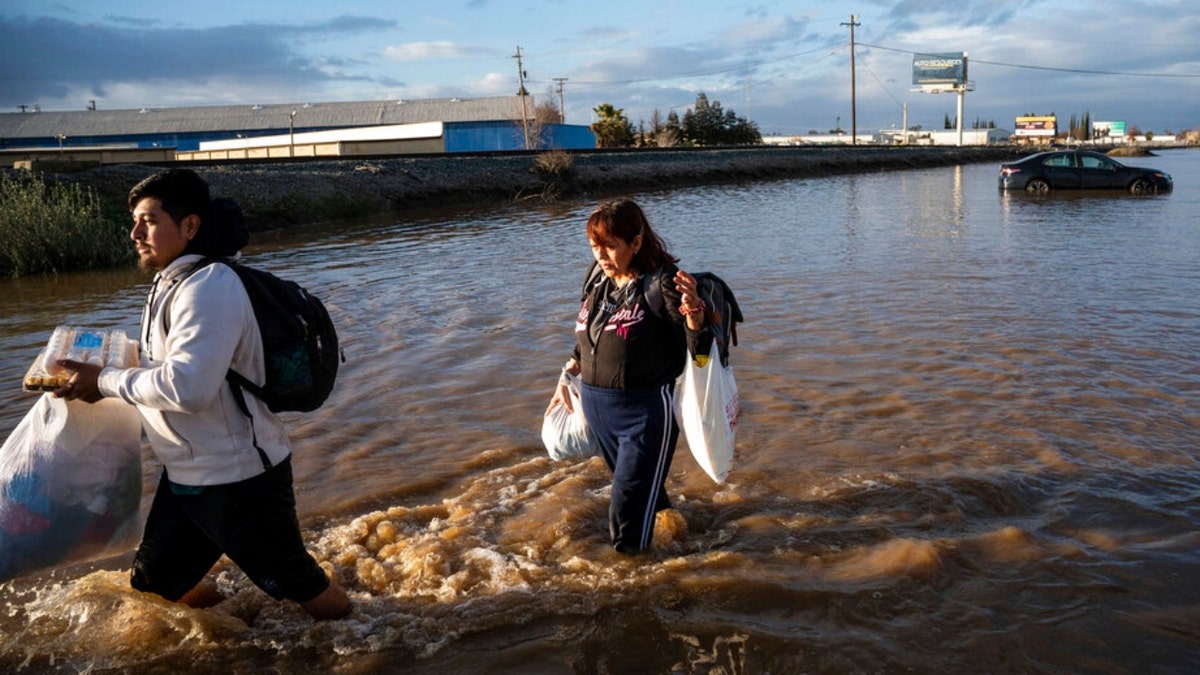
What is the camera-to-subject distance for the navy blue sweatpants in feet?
12.7

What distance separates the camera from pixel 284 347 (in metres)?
3.07

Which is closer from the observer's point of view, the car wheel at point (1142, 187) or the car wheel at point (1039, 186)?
the car wheel at point (1142, 187)

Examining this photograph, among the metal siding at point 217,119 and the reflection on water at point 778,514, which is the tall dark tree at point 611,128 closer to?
the metal siding at point 217,119

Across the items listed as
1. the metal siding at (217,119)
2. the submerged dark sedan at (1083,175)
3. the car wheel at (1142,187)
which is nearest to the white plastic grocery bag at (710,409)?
the submerged dark sedan at (1083,175)

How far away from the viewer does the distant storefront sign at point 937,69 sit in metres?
121

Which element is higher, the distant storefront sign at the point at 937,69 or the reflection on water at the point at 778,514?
the distant storefront sign at the point at 937,69

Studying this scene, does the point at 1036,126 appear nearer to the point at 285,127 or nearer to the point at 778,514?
the point at 285,127

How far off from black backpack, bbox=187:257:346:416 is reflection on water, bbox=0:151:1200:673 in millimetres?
1156

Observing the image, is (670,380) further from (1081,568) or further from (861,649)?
(1081,568)

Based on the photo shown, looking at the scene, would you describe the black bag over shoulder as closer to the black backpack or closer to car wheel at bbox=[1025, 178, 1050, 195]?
the black backpack

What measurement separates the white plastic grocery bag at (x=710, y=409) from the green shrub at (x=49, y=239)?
15.0 meters

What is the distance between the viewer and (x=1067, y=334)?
8.69m

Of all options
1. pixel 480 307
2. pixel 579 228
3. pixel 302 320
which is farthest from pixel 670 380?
pixel 579 228

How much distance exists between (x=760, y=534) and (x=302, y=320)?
2583mm
